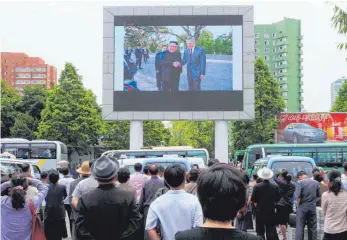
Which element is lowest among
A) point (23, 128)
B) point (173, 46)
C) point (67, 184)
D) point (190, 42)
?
point (67, 184)

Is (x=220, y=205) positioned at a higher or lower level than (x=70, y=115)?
lower

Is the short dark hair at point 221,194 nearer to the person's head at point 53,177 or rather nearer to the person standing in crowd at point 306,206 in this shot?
the person's head at point 53,177

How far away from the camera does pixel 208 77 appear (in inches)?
1379

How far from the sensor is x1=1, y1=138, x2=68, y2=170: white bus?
33688 mm

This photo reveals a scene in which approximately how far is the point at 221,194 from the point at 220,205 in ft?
0.19

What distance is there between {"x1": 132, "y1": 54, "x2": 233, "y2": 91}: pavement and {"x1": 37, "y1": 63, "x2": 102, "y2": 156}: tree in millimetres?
17611

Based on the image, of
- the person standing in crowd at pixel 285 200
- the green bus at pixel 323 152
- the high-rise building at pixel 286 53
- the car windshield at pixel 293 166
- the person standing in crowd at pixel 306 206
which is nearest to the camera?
the person standing in crowd at pixel 306 206

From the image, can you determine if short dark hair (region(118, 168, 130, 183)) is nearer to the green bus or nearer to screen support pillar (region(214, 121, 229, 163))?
the green bus

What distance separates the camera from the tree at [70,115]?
51.3m

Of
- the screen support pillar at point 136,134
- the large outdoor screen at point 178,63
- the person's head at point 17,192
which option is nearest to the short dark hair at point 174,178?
the person's head at point 17,192

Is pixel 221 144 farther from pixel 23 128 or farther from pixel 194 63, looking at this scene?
pixel 23 128

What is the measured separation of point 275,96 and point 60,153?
25726mm

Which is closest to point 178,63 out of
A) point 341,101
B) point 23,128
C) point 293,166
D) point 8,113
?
point 293,166

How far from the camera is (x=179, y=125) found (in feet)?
253
